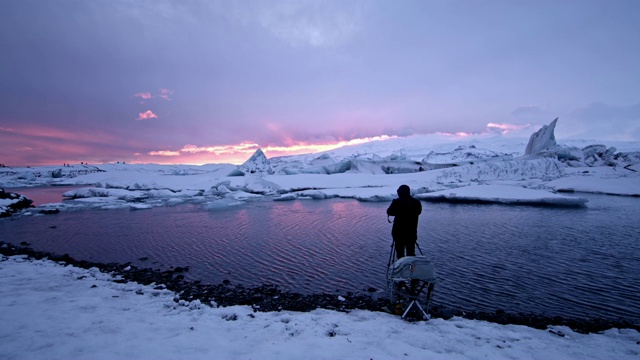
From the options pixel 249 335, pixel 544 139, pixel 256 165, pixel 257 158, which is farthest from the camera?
pixel 257 158

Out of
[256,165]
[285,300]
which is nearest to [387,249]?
[285,300]

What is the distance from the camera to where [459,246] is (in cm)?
966

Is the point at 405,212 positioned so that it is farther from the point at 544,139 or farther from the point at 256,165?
the point at 544,139

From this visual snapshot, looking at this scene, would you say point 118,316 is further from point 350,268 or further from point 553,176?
point 553,176

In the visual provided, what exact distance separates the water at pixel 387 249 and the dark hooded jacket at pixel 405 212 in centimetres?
162

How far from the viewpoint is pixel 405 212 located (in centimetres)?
513

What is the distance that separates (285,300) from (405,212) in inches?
106

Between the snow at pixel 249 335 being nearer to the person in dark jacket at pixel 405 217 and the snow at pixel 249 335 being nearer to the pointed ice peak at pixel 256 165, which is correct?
the person in dark jacket at pixel 405 217

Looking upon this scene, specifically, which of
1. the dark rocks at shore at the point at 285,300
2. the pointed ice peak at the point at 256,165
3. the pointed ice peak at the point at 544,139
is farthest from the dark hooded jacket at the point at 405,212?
the pointed ice peak at the point at 544,139

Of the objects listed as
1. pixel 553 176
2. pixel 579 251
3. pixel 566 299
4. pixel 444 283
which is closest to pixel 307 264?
pixel 444 283

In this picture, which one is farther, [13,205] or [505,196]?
[13,205]

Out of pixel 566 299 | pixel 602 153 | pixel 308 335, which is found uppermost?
pixel 602 153

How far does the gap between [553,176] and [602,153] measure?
16417 mm

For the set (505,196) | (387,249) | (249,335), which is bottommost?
(387,249)
